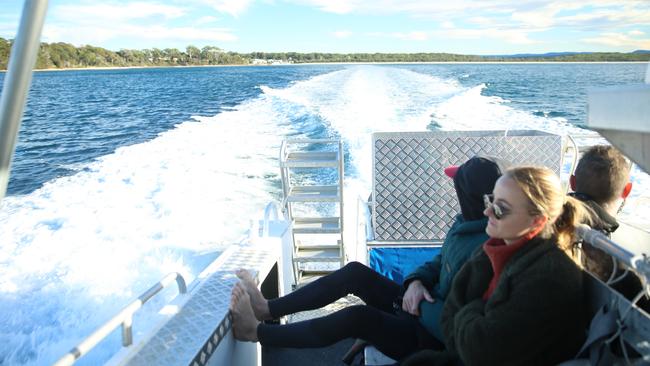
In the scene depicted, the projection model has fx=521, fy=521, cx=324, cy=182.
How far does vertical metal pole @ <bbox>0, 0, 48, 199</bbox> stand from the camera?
0.73m

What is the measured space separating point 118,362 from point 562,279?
1269 millimetres

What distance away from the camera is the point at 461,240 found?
1.92 metres

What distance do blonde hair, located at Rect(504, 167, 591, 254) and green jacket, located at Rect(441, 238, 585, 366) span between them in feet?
0.18

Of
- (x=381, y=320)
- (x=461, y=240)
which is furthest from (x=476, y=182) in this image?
(x=381, y=320)

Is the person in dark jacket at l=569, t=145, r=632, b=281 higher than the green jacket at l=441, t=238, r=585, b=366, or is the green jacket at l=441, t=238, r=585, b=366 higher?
the person in dark jacket at l=569, t=145, r=632, b=281

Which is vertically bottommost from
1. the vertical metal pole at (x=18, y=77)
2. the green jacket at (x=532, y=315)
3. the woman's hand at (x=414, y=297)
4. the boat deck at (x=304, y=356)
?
the boat deck at (x=304, y=356)

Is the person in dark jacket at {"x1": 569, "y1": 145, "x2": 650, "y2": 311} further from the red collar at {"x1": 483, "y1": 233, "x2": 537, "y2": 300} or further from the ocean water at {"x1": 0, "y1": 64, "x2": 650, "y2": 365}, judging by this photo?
the ocean water at {"x1": 0, "y1": 64, "x2": 650, "y2": 365}

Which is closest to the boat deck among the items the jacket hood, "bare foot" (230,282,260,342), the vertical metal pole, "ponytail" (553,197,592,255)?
"bare foot" (230,282,260,342)

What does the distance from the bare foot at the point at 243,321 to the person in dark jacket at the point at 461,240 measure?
59 centimetres

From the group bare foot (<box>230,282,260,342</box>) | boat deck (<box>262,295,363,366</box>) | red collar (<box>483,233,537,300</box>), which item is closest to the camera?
red collar (<box>483,233,537,300</box>)

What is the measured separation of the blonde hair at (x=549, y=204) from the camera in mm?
1413

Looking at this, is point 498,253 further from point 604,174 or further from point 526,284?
point 604,174

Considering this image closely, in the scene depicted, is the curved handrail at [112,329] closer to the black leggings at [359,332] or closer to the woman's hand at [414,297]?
the black leggings at [359,332]

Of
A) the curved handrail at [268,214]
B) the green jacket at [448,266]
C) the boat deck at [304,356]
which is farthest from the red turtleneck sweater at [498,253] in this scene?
the curved handrail at [268,214]
